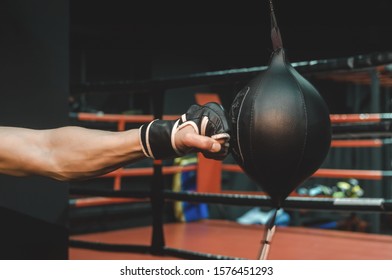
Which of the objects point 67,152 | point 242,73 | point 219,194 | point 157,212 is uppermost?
point 242,73

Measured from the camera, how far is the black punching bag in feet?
4.18

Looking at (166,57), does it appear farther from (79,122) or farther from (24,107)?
(24,107)

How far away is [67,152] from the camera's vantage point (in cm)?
137

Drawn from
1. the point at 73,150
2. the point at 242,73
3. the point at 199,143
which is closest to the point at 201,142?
the point at 199,143

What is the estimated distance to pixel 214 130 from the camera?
4.08 feet

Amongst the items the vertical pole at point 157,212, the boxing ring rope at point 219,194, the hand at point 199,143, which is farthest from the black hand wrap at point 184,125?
the vertical pole at point 157,212

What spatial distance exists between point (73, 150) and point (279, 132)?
22.7 inches

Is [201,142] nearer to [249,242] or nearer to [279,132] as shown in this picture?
[279,132]

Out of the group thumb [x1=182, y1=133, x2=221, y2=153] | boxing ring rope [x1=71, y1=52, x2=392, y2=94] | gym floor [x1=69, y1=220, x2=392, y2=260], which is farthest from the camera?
gym floor [x1=69, y1=220, x2=392, y2=260]

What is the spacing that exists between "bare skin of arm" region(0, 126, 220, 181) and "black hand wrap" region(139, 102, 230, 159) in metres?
0.02

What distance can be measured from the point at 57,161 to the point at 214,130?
476 millimetres

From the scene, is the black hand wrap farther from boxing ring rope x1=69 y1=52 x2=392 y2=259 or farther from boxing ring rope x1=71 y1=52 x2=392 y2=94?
boxing ring rope x1=69 y1=52 x2=392 y2=259

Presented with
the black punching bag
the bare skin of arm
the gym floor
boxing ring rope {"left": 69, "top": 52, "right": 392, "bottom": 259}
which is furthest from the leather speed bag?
the gym floor

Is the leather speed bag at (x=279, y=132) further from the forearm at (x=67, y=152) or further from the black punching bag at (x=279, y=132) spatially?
the forearm at (x=67, y=152)
